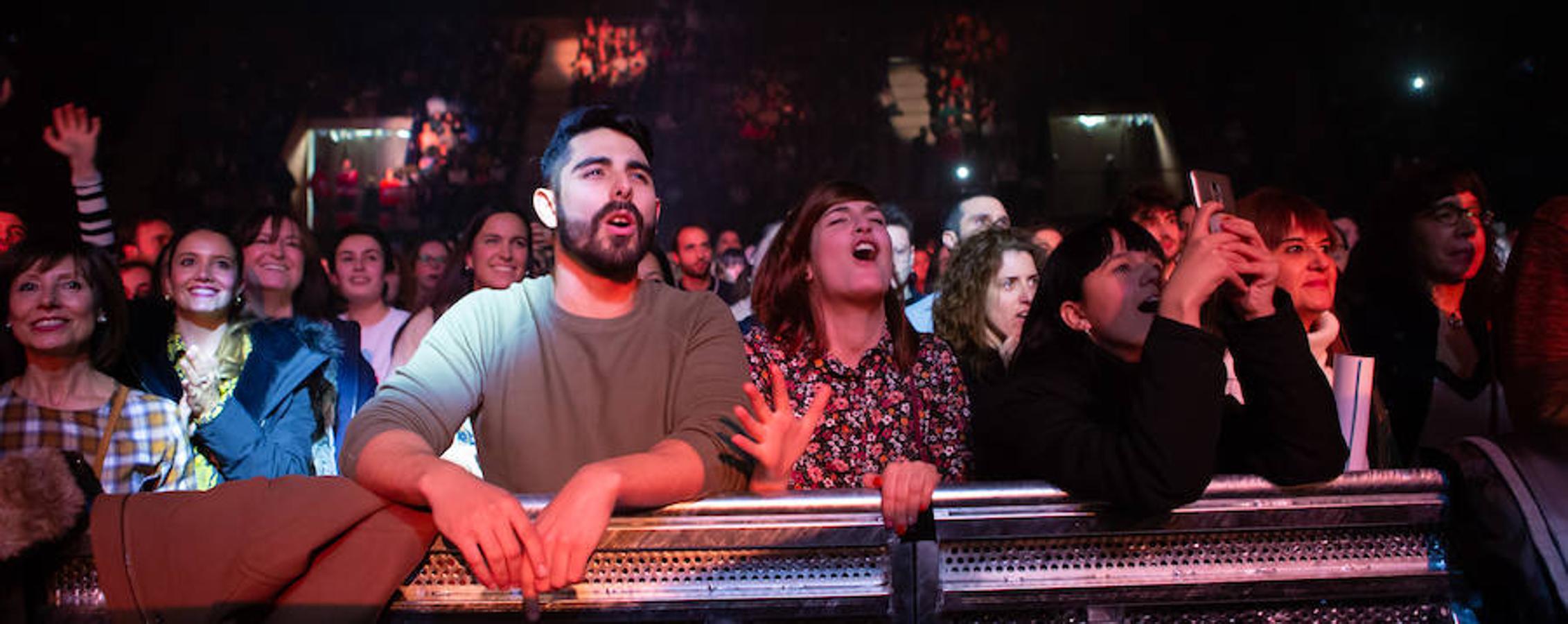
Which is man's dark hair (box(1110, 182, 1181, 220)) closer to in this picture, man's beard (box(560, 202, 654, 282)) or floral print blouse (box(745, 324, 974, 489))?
floral print blouse (box(745, 324, 974, 489))

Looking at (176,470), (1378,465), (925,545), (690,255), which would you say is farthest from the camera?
(690,255)

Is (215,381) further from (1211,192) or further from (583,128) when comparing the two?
(1211,192)

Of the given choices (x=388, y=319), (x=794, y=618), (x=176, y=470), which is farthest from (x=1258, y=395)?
(x=388, y=319)

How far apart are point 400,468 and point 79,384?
1.78 metres

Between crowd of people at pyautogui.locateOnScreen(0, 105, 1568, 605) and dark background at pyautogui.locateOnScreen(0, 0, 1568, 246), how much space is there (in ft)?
18.1

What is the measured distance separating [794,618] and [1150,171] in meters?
11.9

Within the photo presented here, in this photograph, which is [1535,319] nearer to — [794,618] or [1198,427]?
[1198,427]

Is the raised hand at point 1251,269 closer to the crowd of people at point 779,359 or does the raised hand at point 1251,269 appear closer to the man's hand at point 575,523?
the crowd of people at point 779,359

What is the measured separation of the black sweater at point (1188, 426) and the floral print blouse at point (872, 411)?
0.44 metres

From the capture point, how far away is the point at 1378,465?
260 centimetres

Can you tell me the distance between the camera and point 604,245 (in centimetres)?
212

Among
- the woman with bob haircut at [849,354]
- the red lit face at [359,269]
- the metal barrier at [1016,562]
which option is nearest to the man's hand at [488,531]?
the metal barrier at [1016,562]

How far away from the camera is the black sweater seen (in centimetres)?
184

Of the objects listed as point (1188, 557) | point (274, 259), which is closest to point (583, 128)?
point (1188, 557)
